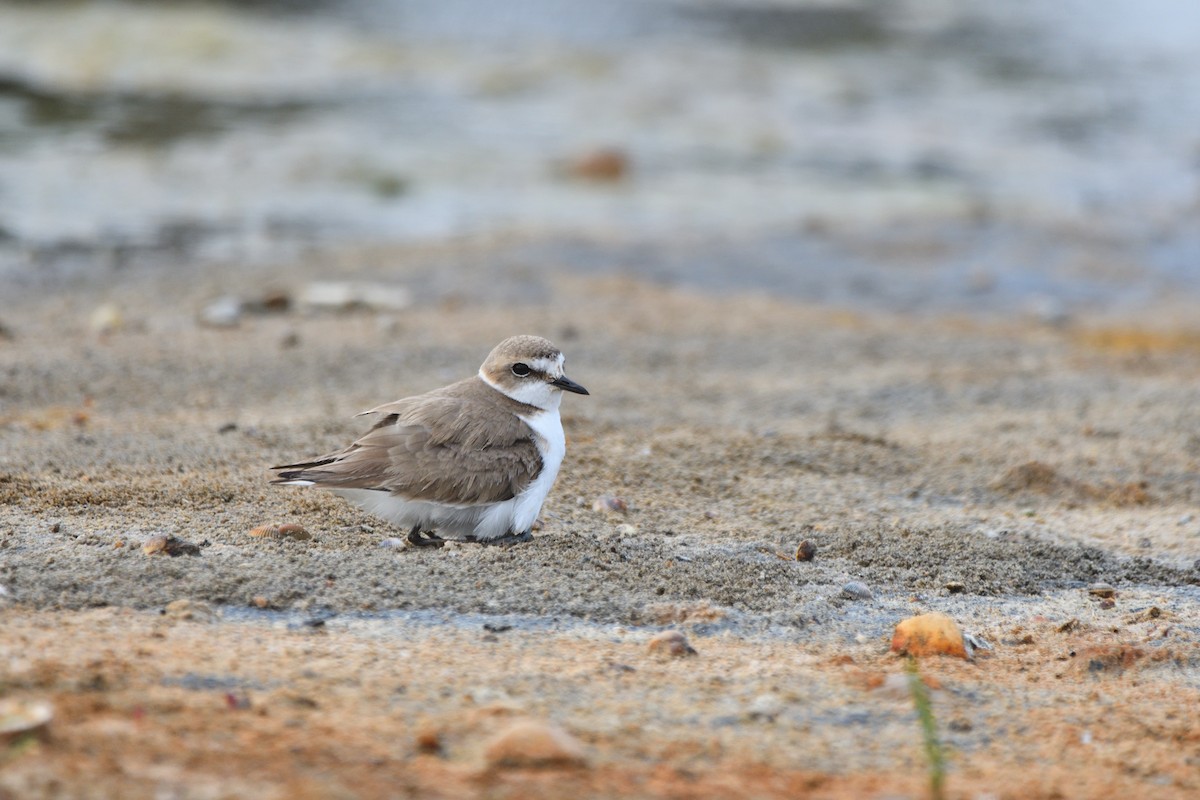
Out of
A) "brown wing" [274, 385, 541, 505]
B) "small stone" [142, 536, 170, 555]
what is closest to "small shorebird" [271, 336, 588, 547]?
"brown wing" [274, 385, 541, 505]

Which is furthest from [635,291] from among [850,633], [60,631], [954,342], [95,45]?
[95,45]

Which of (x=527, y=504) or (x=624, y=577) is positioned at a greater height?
(x=527, y=504)

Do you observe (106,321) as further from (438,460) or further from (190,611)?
(190,611)

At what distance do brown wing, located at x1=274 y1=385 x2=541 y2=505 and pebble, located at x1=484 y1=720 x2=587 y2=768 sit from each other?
1.64 metres

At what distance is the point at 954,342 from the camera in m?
8.39

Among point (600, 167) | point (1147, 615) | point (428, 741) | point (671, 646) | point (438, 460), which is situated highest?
point (600, 167)

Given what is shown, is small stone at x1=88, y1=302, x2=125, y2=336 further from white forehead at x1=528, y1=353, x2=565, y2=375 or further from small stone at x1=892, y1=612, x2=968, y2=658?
small stone at x1=892, y1=612, x2=968, y2=658

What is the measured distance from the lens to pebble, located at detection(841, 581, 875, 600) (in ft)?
13.9

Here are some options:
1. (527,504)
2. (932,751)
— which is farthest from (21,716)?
(527,504)

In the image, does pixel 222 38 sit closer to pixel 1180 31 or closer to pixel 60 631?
pixel 1180 31

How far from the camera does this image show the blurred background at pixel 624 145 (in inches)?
418

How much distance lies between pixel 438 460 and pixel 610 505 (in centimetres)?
76

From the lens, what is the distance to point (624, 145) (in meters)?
14.5

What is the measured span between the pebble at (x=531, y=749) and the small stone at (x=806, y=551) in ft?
6.03
